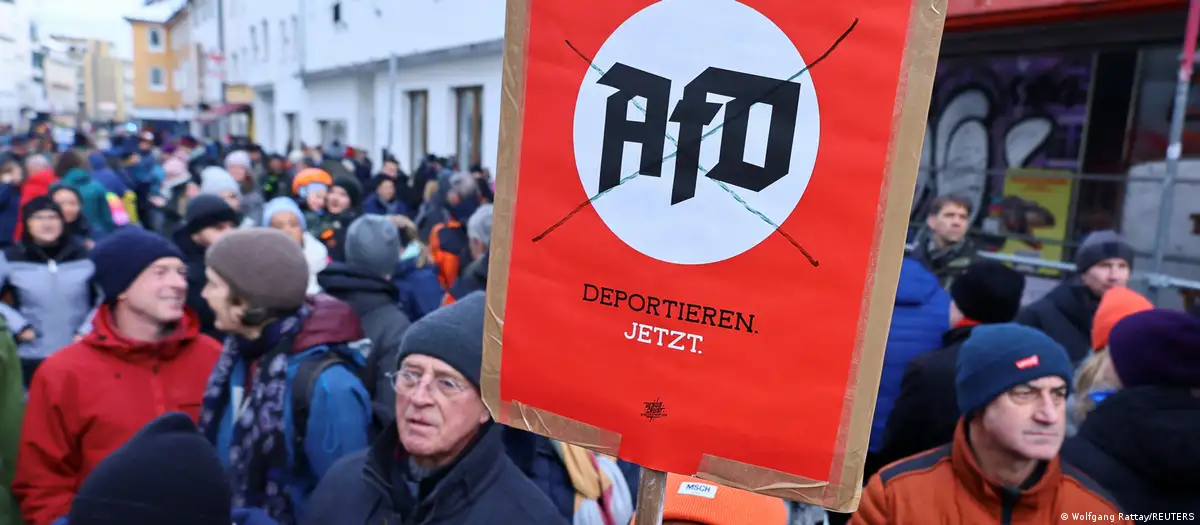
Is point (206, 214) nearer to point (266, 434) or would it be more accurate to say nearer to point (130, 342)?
point (130, 342)

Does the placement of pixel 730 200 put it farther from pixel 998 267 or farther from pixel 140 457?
pixel 998 267

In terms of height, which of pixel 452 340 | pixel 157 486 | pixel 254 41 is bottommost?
pixel 157 486

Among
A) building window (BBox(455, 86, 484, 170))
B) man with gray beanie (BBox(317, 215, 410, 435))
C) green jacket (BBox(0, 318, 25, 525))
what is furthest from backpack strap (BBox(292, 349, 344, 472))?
building window (BBox(455, 86, 484, 170))

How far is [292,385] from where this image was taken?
261cm

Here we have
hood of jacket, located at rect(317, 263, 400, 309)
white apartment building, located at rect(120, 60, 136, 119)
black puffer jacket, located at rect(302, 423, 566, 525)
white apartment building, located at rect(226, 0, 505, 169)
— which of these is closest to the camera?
black puffer jacket, located at rect(302, 423, 566, 525)

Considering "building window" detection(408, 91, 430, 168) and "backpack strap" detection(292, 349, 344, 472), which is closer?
"backpack strap" detection(292, 349, 344, 472)

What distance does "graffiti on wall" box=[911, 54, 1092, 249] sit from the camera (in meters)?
7.74

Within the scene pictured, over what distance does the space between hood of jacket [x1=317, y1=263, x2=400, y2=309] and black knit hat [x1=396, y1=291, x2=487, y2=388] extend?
4.13ft

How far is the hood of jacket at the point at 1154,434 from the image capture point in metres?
2.26

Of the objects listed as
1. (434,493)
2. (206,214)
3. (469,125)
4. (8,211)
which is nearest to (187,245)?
(206,214)

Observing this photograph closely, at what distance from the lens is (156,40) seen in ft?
195

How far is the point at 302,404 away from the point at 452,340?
0.70 meters

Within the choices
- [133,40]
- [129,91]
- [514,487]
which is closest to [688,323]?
[514,487]

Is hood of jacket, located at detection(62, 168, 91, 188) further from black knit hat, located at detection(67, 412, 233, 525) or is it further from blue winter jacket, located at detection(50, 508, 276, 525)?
black knit hat, located at detection(67, 412, 233, 525)
